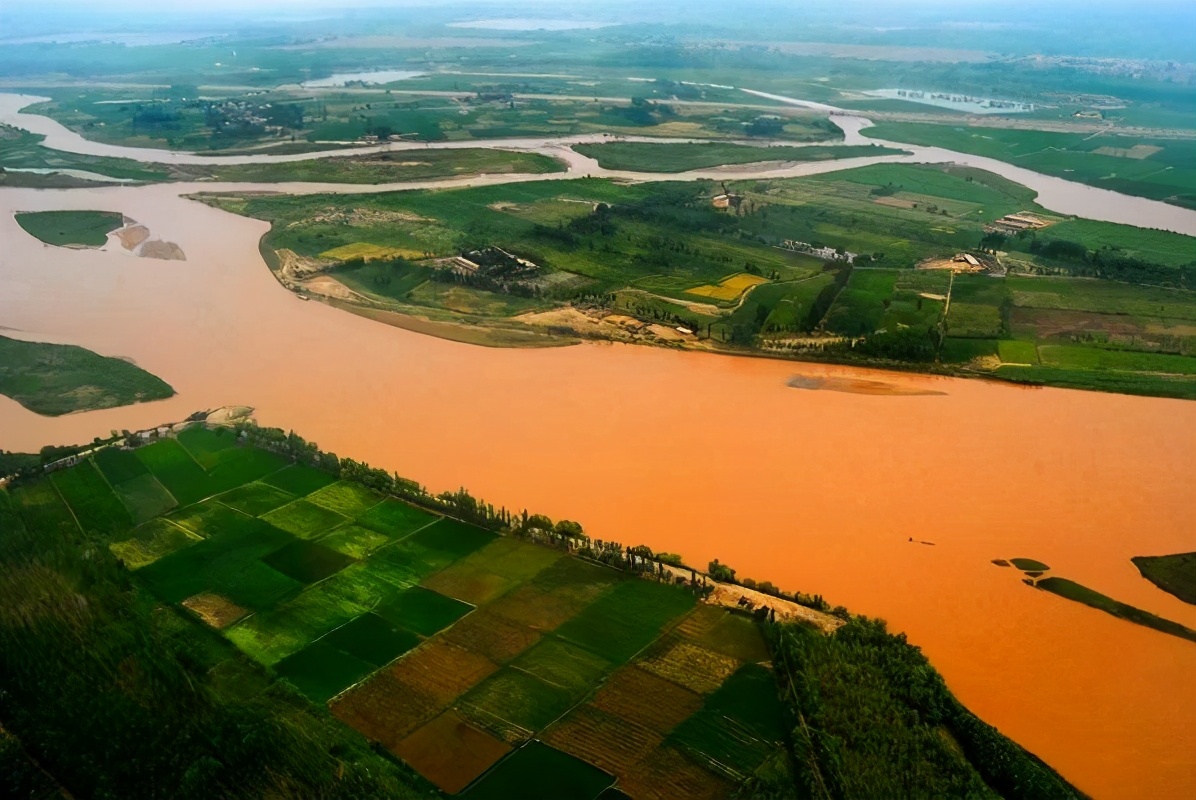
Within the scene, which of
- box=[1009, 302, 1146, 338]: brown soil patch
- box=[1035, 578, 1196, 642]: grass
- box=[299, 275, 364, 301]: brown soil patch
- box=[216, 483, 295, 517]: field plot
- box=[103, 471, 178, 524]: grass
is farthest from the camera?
box=[299, 275, 364, 301]: brown soil patch

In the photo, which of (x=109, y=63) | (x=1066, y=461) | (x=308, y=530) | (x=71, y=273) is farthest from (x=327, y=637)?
(x=109, y=63)

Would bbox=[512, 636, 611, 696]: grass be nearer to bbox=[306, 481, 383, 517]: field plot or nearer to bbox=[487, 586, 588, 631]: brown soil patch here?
bbox=[487, 586, 588, 631]: brown soil patch

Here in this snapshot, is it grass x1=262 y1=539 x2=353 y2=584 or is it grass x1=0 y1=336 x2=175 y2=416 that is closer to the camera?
grass x1=262 y1=539 x2=353 y2=584

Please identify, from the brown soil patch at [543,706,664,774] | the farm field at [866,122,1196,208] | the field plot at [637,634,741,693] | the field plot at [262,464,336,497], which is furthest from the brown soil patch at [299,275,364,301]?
the farm field at [866,122,1196,208]

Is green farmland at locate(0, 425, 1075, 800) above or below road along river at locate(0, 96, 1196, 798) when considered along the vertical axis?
below

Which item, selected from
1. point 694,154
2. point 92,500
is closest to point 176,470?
point 92,500

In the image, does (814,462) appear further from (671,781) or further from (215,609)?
(215,609)

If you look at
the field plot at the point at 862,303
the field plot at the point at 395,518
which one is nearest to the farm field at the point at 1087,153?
the field plot at the point at 862,303

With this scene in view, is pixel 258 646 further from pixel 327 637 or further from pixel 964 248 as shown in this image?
pixel 964 248
